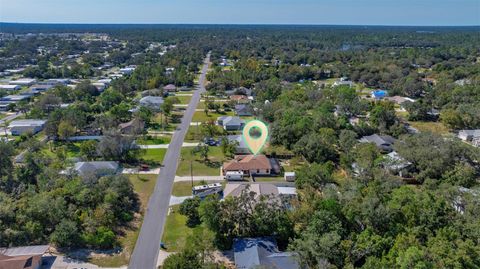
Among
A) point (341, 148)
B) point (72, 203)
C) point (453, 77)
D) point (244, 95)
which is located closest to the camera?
point (72, 203)

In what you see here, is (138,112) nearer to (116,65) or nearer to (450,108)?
(450,108)

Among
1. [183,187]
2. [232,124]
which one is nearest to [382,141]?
[232,124]

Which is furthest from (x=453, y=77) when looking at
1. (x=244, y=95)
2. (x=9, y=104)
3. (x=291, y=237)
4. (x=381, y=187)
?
(x=9, y=104)

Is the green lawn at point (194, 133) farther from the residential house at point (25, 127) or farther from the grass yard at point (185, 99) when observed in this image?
the residential house at point (25, 127)

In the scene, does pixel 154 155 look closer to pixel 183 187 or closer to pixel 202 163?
pixel 202 163

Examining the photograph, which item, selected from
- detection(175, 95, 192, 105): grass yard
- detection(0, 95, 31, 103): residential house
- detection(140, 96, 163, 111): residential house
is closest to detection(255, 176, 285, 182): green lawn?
detection(140, 96, 163, 111): residential house

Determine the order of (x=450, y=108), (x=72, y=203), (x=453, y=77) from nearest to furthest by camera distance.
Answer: (x=72, y=203)
(x=450, y=108)
(x=453, y=77)
